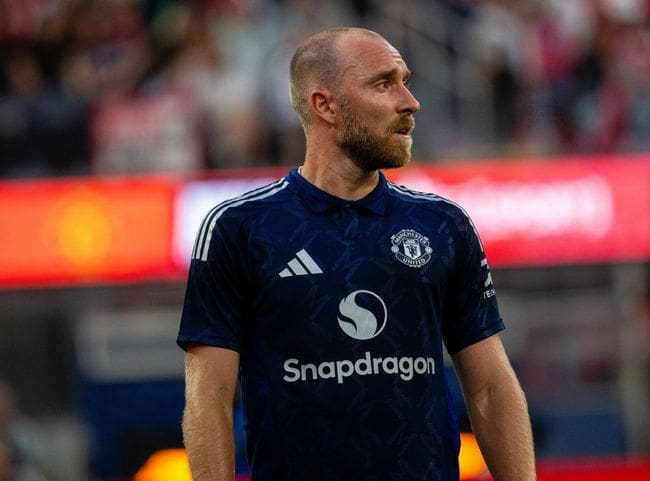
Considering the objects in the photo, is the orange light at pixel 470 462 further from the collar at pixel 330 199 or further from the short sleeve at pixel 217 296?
the short sleeve at pixel 217 296

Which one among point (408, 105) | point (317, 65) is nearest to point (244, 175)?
point (317, 65)

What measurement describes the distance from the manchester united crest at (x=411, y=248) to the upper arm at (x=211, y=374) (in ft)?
1.53

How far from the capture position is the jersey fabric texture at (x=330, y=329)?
11.5ft

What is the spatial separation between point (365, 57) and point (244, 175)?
25.4 feet

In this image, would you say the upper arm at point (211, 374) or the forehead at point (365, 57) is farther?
the forehead at point (365, 57)

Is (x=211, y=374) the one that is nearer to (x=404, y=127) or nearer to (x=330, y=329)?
(x=330, y=329)

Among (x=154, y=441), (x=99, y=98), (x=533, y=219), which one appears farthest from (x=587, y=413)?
(x=99, y=98)

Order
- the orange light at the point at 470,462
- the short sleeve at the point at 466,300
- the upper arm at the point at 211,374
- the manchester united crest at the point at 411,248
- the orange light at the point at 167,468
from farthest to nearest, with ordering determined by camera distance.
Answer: the orange light at the point at 167,468, the orange light at the point at 470,462, the short sleeve at the point at 466,300, the manchester united crest at the point at 411,248, the upper arm at the point at 211,374

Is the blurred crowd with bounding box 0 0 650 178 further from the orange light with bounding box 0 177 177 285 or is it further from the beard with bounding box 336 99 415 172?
the beard with bounding box 336 99 415 172

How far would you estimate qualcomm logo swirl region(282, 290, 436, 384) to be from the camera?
351 cm

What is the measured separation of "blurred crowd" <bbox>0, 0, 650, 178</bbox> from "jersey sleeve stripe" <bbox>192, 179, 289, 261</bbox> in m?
7.69

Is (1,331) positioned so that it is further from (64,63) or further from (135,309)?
(64,63)

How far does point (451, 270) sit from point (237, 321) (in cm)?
55

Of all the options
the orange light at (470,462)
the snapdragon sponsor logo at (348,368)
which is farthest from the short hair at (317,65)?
the orange light at (470,462)
